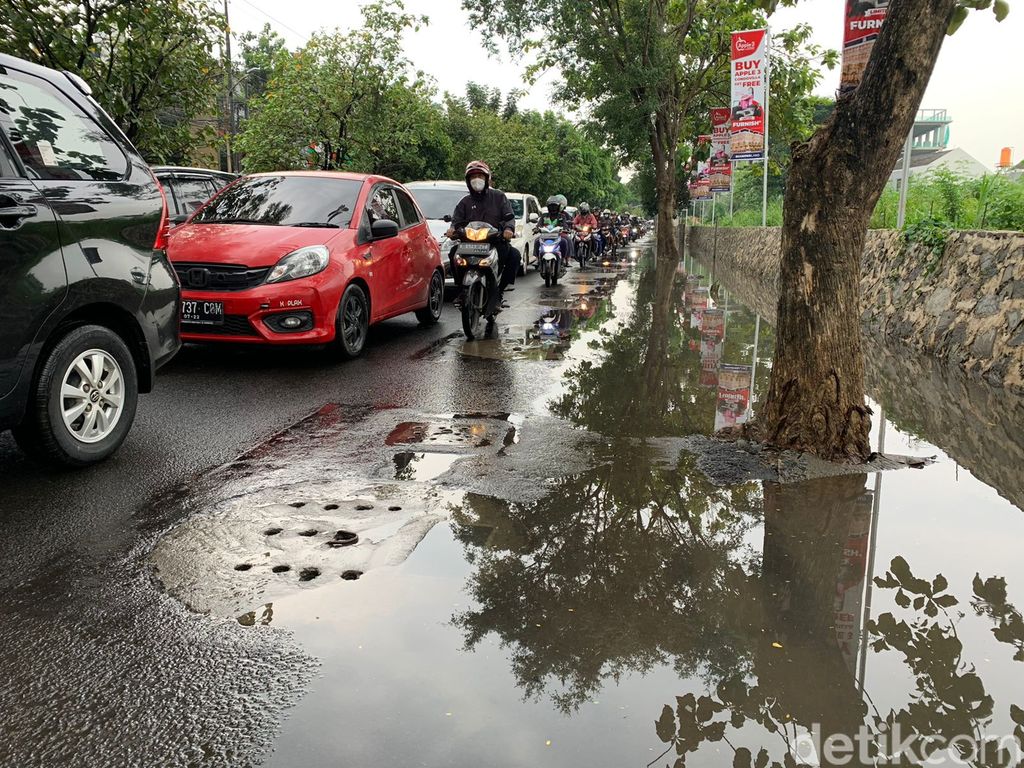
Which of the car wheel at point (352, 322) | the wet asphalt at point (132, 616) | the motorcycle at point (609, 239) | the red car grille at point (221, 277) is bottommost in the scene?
the motorcycle at point (609, 239)

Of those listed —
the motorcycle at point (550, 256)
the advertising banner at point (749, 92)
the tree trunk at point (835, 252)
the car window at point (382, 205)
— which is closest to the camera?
the tree trunk at point (835, 252)

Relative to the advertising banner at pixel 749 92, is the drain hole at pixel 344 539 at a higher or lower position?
lower

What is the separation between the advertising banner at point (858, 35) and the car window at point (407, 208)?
212 inches

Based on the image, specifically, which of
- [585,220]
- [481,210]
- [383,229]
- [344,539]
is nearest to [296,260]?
[383,229]

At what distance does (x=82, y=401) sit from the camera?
4680 mm

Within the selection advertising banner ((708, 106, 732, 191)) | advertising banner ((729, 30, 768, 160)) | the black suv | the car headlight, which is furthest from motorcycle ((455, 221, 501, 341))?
advertising banner ((708, 106, 732, 191))

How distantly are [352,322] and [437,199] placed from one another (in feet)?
24.5

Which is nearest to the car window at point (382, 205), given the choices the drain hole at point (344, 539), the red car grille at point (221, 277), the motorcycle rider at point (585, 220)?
the red car grille at point (221, 277)

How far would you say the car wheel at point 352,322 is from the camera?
8109mm

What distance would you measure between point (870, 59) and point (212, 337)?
5607mm

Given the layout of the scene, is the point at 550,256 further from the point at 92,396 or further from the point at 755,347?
the point at 92,396

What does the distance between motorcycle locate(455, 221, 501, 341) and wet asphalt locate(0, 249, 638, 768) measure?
3.44 meters

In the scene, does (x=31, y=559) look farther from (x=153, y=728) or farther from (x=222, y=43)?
(x=222, y=43)

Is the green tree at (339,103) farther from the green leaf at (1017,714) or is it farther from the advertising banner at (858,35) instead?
the green leaf at (1017,714)
